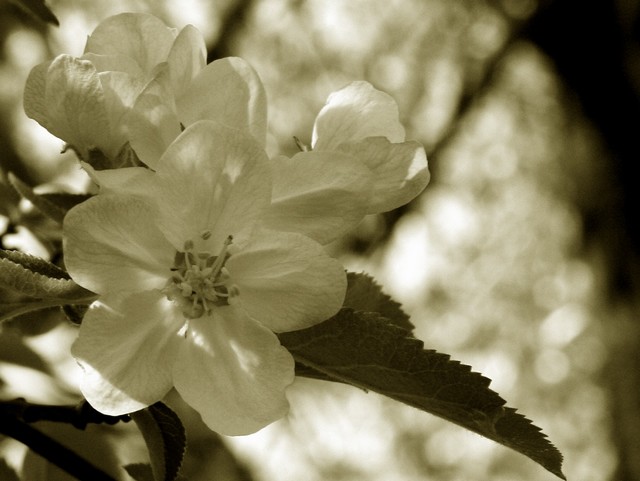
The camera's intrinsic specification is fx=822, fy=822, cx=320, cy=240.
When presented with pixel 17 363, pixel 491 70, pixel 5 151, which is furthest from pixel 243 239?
pixel 491 70

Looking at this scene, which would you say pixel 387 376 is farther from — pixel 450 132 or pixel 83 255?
pixel 450 132

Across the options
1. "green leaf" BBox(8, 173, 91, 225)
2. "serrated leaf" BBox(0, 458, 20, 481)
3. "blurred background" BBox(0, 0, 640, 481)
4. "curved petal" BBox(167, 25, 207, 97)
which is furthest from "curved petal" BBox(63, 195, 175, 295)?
"blurred background" BBox(0, 0, 640, 481)

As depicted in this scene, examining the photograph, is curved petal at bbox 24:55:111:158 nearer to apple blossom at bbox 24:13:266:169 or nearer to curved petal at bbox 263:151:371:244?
apple blossom at bbox 24:13:266:169

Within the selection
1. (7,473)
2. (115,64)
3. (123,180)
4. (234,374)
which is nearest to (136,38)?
(115,64)

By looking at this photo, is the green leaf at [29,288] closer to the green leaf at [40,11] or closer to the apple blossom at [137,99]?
the apple blossom at [137,99]

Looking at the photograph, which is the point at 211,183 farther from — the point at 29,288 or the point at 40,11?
the point at 40,11

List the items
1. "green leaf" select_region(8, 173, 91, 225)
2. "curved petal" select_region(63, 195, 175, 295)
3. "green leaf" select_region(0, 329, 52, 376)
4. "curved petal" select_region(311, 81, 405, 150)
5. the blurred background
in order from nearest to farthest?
"curved petal" select_region(63, 195, 175, 295) → "curved petal" select_region(311, 81, 405, 150) → "green leaf" select_region(8, 173, 91, 225) → "green leaf" select_region(0, 329, 52, 376) → the blurred background

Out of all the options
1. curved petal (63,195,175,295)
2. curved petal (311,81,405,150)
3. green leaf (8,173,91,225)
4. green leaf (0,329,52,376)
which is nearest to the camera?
curved petal (63,195,175,295)
